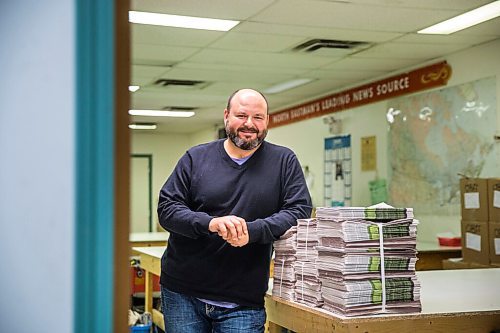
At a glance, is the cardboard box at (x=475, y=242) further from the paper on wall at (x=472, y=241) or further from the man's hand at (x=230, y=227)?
the man's hand at (x=230, y=227)

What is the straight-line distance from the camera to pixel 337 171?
8.66 m

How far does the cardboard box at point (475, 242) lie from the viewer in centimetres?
509

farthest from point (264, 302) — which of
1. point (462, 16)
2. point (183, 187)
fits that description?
point (462, 16)

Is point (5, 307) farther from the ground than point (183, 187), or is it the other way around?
point (183, 187)

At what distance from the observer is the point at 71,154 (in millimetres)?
978

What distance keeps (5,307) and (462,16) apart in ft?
16.4

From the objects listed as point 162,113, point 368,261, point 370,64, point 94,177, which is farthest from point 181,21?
point 162,113

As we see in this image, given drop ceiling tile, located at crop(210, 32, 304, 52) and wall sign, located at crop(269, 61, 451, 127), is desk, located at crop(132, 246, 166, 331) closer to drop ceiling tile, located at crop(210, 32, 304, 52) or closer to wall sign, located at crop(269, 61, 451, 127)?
drop ceiling tile, located at crop(210, 32, 304, 52)

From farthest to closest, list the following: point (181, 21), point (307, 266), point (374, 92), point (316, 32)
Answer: point (374, 92)
point (316, 32)
point (181, 21)
point (307, 266)

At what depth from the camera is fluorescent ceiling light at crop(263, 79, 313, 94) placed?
26.9 feet

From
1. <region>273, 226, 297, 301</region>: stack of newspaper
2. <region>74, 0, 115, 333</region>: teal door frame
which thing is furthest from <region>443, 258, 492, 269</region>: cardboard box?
<region>74, 0, 115, 333</region>: teal door frame

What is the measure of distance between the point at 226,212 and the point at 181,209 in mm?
182

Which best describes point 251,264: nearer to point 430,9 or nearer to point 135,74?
point 430,9

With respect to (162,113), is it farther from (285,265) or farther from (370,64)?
(285,265)
